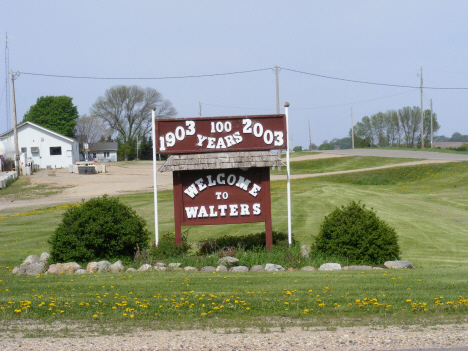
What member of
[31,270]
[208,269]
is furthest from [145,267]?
[31,270]

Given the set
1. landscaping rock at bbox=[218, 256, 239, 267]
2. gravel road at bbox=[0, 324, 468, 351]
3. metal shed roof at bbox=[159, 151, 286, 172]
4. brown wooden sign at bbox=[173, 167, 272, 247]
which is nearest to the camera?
gravel road at bbox=[0, 324, 468, 351]

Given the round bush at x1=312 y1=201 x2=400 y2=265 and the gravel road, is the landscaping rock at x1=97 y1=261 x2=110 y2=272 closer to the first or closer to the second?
the round bush at x1=312 y1=201 x2=400 y2=265

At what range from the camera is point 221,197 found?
13.7 metres

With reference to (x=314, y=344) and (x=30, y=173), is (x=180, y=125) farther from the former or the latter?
(x=30, y=173)

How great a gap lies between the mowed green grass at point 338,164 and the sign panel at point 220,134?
40.0 meters

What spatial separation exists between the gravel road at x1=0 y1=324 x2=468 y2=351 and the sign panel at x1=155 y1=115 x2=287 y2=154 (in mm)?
7562

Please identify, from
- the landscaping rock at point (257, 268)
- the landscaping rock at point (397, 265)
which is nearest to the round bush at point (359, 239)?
the landscaping rock at point (397, 265)

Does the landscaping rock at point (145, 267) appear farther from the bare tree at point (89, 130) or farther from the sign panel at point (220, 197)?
the bare tree at point (89, 130)

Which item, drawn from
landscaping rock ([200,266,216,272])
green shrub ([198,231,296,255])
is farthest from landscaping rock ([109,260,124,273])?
green shrub ([198,231,296,255])

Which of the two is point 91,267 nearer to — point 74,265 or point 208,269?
point 74,265

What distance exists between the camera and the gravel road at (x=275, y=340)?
606 cm

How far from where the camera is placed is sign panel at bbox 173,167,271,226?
13.7 meters

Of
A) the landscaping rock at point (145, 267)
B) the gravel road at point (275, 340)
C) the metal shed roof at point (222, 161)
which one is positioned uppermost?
the metal shed roof at point (222, 161)

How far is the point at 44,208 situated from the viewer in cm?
2989
